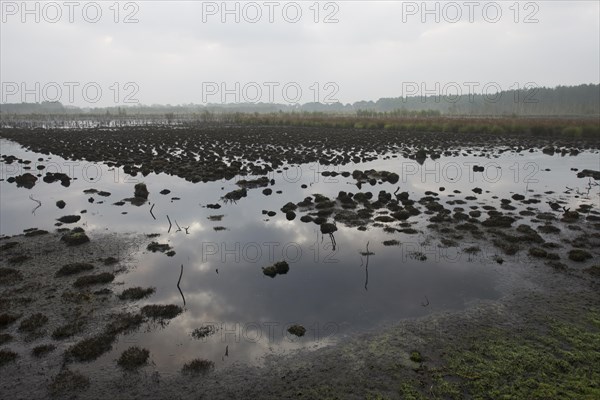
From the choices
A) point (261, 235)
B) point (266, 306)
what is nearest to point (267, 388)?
point (266, 306)

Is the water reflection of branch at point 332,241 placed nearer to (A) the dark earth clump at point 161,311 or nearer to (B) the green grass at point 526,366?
(A) the dark earth clump at point 161,311

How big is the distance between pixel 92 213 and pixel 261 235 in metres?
10.2

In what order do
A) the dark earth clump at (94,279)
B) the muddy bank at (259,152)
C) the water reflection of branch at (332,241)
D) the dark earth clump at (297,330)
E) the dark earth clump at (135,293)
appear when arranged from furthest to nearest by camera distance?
the muddy bank at (259,152), the water reflection of branch at (332,241), the dark earth clump at (94,279), the dark earth clump at (135,293), the dark earth clump at (297,330)

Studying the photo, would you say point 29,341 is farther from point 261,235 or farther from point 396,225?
point 396,225

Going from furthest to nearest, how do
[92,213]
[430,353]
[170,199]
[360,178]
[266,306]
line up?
[360,178] → [170,199] → [92,213] → [266,306] → [430,353]

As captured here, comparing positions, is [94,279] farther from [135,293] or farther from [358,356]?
[358,356]

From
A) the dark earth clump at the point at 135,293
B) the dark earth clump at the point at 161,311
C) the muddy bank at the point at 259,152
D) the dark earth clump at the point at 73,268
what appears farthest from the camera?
the muddy bank at the point at 259,152

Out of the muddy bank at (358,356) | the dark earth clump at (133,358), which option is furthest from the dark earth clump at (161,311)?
the dark earth clump at (133,358)

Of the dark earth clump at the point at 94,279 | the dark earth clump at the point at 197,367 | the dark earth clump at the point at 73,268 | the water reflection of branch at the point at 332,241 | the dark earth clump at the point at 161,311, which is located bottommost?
the dark earth clump at the point at 197,367

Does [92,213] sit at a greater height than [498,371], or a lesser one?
greater

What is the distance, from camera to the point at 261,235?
672 inches

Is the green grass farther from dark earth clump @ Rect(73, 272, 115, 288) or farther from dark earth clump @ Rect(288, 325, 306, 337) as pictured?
dark earth clump @ Rect(73, 272, 115, 288)

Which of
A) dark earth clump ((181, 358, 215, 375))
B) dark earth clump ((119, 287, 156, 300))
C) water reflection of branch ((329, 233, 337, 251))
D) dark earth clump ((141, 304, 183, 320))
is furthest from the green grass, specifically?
dark earth clump ((119, 287, 156, 300))

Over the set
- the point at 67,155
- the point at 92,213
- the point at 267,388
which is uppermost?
the point at 67,155
